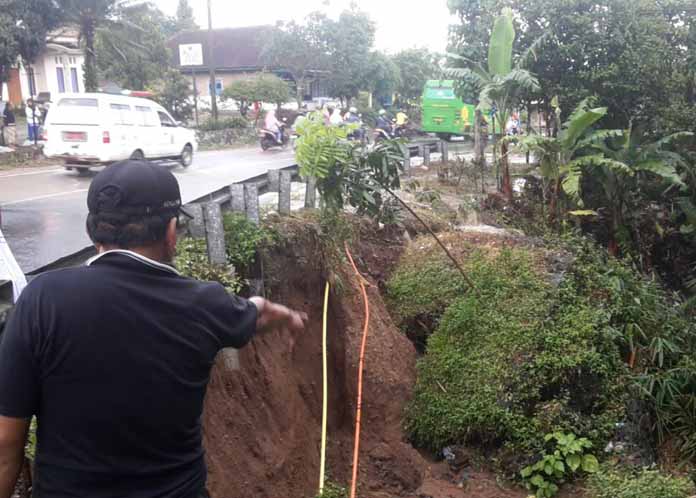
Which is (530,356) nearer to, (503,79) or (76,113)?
(503,79)

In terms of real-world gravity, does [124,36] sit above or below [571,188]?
above

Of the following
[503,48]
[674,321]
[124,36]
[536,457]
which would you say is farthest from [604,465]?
[124,36]

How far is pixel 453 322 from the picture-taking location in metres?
7.34

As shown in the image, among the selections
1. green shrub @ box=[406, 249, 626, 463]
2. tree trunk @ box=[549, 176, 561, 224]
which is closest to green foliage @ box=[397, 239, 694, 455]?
green shrub @ box=[406, 249, 626, 463]

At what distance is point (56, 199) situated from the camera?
12695 mm

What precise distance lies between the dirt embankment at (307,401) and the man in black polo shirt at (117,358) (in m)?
2.52

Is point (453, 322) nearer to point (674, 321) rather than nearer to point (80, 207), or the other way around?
point (674, 321)

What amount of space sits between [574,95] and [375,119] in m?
15.7

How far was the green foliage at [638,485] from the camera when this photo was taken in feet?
16.7

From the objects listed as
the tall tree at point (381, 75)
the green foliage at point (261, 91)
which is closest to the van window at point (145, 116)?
the green foliage at point (261, 91)

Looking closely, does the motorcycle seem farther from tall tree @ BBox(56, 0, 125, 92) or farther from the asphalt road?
tall tree @ BBox(56, 0, 125, 92)

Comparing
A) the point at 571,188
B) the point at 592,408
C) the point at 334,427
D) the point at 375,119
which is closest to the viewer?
the point at 592,408

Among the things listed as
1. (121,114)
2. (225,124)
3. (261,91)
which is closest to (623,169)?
(121,114)

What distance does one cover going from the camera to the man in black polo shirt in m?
2.02
